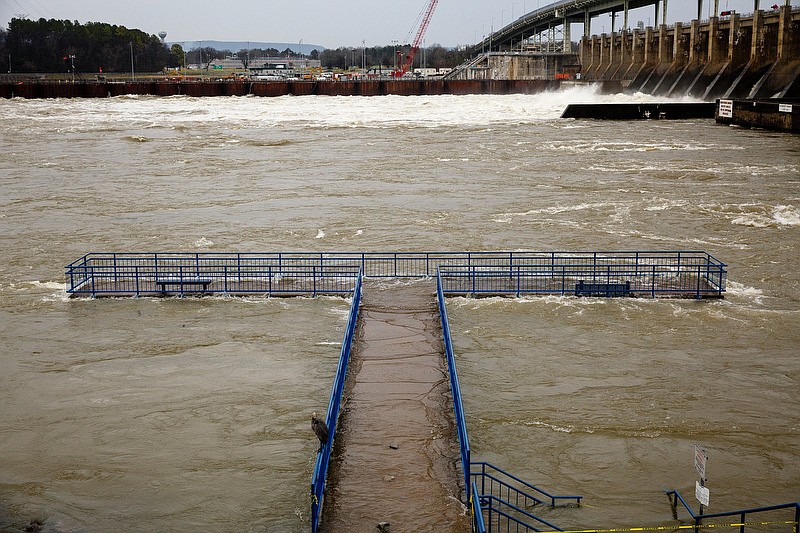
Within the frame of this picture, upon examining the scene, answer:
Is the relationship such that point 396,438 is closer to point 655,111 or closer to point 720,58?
point 655,111

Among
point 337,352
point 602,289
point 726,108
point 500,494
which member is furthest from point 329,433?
point 726,108

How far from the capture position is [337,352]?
66.9 ft

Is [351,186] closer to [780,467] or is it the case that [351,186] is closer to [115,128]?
[780,467]

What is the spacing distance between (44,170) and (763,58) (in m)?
59.1

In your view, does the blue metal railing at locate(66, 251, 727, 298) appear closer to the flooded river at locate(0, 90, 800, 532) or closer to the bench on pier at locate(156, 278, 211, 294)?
the bench on pier at locate(156, 278, 211, 294)

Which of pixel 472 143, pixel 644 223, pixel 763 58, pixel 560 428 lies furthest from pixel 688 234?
pixel 763 58

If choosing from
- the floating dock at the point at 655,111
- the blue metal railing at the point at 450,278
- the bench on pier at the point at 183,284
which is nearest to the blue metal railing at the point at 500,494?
the blue metal railing at the point at 450,278

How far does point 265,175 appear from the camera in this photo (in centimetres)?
5053

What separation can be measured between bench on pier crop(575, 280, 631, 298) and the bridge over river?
0.03 metres

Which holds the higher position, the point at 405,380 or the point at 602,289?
the point at 602,289

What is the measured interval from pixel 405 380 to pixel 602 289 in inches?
363

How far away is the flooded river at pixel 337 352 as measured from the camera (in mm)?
14445

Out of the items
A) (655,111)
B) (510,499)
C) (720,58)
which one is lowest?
(510,499)

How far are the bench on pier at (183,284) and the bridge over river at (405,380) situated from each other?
0.13ft
